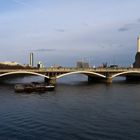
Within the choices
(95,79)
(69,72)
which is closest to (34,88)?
(69,72)

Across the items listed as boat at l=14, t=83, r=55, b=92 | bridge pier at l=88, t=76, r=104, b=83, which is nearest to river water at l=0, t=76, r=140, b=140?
boat at l=14, t=83, r=55, b=92

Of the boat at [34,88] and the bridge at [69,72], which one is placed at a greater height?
the bridge at [69,72]

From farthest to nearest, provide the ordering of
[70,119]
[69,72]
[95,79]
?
1. [95,79]
2. [69,72]
3. [70,119]

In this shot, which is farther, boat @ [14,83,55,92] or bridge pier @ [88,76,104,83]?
bridge pier @ [88,76,104,83]

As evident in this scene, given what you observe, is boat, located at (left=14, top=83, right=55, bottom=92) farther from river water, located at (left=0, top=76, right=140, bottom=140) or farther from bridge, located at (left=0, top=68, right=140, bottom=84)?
river water, located at (left=0, top=76, right=140, bottom=140)

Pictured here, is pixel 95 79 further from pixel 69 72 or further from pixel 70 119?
pixel 70 119

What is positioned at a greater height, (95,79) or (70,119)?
(95,79)

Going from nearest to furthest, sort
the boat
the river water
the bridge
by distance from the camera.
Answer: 1. the river water
2. the boat
3. the bridge

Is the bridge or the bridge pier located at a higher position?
the bridge

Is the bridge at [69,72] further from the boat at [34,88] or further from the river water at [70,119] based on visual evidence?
the river water at [70,119]

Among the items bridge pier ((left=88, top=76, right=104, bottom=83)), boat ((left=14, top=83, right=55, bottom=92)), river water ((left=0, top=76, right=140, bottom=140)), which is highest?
bridge pier ((left=88, top=76, right=104, bottom=83))

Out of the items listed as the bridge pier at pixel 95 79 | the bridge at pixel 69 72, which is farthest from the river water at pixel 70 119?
the bridge pier at pixel 95 79

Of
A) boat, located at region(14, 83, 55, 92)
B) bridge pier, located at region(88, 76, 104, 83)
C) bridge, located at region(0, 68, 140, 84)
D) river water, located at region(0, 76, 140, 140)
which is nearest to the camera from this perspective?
river water, located at region(0, 76, 140, 140)

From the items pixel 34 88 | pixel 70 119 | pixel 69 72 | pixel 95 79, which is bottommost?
pixel 70 119
